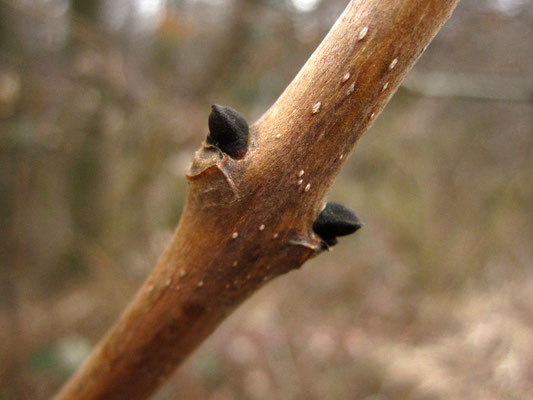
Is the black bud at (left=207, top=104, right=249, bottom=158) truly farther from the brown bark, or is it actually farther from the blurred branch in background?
the blurred branch in background

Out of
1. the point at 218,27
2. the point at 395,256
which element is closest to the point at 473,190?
the point at 395,256

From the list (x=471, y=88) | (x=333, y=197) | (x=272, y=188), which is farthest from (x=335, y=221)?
(x=333, y=197)

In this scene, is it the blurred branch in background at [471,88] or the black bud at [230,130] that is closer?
the black bud at [230,130]

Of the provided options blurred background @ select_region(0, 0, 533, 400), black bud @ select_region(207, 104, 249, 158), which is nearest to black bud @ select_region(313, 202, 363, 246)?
black bud @ select_region(207, 104, 249, 158)

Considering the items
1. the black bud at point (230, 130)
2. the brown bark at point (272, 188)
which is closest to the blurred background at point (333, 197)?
the brown bark at point (272, 188)

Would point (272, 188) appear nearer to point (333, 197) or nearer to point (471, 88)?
point (471, 88)

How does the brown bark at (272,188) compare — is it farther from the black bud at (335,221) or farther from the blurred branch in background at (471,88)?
the blurred branch in background at (471,88)

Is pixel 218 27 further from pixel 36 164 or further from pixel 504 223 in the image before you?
pixel 504 223
